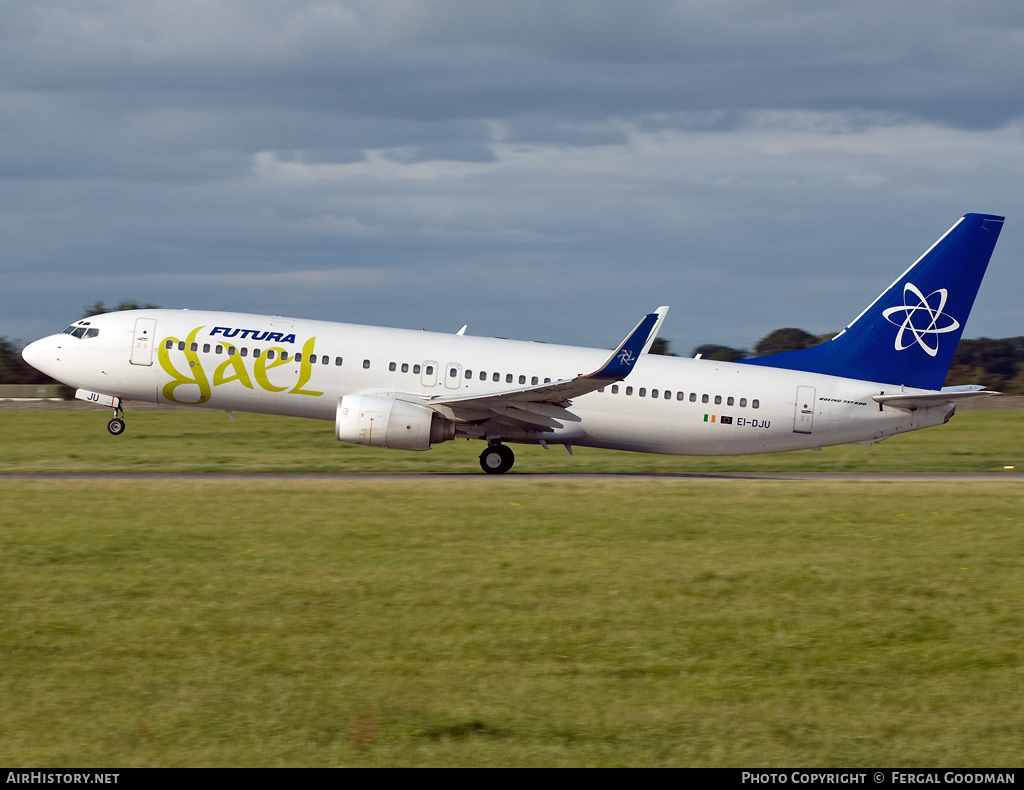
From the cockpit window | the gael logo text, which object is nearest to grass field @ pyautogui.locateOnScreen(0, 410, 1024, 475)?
the gael logo text

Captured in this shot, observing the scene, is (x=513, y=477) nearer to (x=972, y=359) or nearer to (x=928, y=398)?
(x=928, y=398)

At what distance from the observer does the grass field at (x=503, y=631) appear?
→ 351 inches

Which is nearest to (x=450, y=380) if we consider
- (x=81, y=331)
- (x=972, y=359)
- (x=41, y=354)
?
(x=81, y=331)

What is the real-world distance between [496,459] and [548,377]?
2625mm

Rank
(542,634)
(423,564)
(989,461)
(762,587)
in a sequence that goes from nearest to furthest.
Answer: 1. (542,634)
2. (762,587)
3. (423,564)
4. (989,461)

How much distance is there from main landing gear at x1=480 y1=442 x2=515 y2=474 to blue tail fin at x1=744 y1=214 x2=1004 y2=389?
880 centimetres

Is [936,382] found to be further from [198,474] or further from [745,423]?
[198,474]

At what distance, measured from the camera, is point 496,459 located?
3006 cm

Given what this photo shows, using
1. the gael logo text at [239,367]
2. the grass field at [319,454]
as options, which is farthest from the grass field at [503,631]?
the grass field at [319,454]

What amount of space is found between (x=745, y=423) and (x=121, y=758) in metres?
24.1

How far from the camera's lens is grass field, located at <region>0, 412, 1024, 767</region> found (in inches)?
351

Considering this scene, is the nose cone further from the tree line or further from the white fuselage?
the tree line

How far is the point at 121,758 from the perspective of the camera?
840cm

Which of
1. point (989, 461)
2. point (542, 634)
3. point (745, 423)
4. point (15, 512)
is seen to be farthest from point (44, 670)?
point (989, 461)
